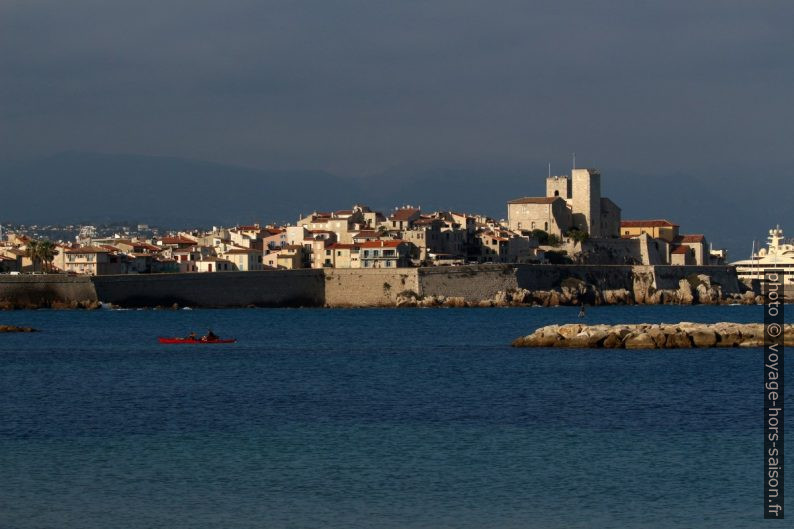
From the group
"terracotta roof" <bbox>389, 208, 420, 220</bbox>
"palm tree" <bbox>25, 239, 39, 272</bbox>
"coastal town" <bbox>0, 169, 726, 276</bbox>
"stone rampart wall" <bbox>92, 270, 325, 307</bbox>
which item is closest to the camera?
"stone rampart wall" <bbox>92, 270, 325, 307</bbox>

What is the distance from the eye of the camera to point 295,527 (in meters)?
17.8

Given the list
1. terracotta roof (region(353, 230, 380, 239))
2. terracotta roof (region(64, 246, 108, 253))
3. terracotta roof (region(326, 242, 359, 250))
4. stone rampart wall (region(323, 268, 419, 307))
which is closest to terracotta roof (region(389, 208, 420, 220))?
terracotta roof (region(353, 230, 380, 239))

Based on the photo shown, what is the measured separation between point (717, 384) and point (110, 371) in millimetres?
14890

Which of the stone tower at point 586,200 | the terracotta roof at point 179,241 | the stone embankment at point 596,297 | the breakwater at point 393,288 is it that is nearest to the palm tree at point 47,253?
the breakwater at point 393,288

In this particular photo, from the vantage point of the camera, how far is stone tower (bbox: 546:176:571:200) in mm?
106438

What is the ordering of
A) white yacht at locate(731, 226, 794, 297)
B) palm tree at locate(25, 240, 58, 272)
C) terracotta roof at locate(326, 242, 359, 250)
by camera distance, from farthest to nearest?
white yacht at locate(731, 226, 794, 297) → terracotta roof at locate(326, 242, 359, 250) → palm tree at locate(25, 240, 58, 272)

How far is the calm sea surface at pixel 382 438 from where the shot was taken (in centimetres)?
1869

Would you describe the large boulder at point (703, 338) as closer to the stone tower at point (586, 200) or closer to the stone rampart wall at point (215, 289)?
the stone rampart wall at point (215, 289)

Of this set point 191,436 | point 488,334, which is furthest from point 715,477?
point 488,334

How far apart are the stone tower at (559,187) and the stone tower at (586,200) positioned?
2948 mm

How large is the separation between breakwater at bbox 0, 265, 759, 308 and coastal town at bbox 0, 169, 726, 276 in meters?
3.38

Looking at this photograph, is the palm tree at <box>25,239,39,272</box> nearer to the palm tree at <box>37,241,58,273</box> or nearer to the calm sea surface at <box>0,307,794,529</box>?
the palm tree at <box>37,241,58,273</box>

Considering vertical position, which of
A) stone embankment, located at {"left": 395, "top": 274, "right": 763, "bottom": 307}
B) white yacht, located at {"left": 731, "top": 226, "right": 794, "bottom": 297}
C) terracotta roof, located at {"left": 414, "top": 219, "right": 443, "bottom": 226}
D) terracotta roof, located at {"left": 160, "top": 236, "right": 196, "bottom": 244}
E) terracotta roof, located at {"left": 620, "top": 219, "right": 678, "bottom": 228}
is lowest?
stone embankment, located at {"left": 395, "top": 274, "right": 763, "bottom": 307}

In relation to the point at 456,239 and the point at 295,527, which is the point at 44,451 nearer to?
the point at 295,527
